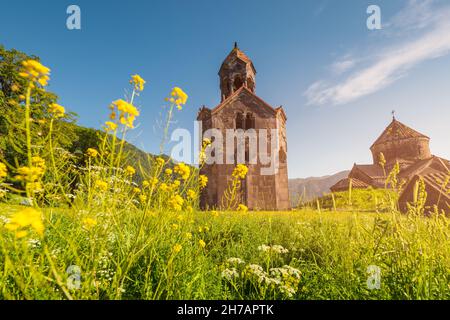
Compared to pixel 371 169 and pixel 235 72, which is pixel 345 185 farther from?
pixel 235 72

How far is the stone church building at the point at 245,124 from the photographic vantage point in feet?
54.2

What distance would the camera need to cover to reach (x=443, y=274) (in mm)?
2064

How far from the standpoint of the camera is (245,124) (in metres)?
18.3

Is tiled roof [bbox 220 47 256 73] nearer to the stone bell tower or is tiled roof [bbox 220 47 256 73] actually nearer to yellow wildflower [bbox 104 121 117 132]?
the stone bell tower

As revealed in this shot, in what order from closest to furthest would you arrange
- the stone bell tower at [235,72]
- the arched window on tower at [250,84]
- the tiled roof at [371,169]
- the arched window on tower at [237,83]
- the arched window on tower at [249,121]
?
the arched window on tower at [249,121] < the stone bell tower at [235,72] < the arched window on tower at [237,83] < the arched window on tower at [250,84] < the tiled roof at [371,169]

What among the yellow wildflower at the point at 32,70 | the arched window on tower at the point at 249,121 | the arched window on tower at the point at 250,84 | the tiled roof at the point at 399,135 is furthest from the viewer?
the tiled roof at the point at 399,135

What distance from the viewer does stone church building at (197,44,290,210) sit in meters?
16.5

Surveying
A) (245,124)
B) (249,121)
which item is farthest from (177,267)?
(249,121)

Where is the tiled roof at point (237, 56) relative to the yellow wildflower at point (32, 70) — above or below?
above

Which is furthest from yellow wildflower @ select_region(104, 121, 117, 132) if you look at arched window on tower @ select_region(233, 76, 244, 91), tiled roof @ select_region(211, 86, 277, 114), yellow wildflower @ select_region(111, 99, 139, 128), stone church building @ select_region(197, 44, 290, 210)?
arched window on tower @ select_region(233, 76, 244, 91)
